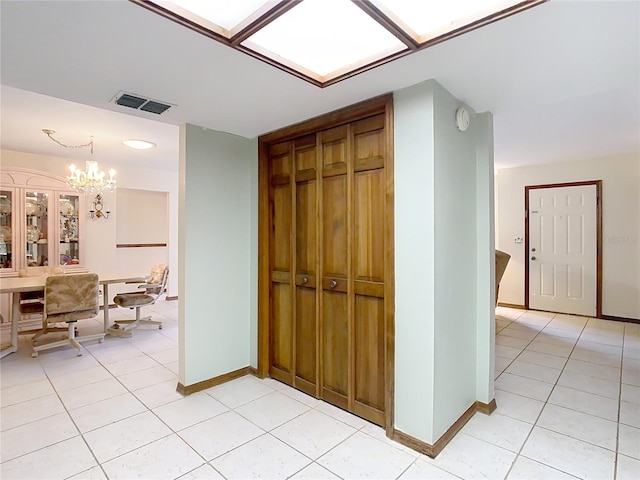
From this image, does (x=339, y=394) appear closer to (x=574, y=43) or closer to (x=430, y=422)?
(x=430, y=422)

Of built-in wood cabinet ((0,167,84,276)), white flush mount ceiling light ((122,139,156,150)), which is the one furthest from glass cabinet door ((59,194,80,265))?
white flush mount ceiling light ((122,139,156,150))

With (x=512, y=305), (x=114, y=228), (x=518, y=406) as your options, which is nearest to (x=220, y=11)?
(x=518, y=406)

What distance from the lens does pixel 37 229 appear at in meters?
4.86

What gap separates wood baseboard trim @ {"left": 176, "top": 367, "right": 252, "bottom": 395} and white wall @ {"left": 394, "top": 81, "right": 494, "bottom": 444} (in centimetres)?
158

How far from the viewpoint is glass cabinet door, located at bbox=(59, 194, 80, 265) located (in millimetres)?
5078

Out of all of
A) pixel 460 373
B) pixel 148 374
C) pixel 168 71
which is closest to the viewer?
pixel 168 71

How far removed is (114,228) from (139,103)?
412 centimetres

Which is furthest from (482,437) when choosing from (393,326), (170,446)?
(170,446)

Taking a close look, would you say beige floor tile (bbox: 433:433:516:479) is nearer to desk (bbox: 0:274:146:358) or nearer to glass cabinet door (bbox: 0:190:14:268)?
desk (bbox: 0:274:146:358)

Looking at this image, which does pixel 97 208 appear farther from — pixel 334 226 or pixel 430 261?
pixel 430 261

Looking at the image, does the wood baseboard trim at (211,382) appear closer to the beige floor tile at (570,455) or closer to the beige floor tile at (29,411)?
the beige floor tile at (29,411)

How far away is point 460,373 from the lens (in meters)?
2.31

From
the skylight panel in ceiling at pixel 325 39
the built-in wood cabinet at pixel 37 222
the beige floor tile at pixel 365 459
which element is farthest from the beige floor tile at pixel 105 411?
the built-in wood cabinet at pixel 37 222

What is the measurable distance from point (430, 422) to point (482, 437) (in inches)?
18.8
